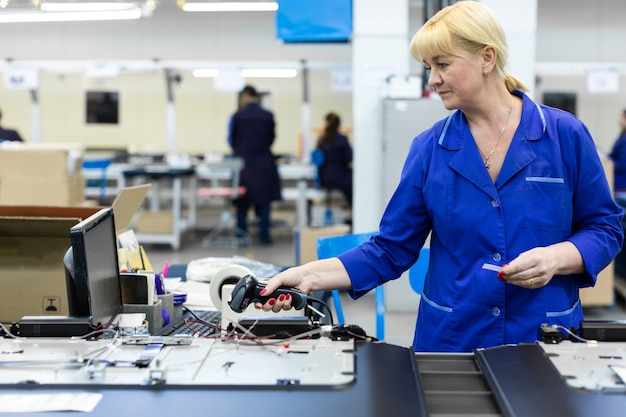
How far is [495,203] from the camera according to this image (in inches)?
72.6

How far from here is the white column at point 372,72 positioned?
5.70 meters

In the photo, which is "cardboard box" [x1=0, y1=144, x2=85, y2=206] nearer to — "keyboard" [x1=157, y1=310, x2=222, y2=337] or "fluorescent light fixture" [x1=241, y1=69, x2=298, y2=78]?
"keyboard" [x1=157, y1=310, x2=222, y2=337]

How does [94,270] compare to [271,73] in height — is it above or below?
below

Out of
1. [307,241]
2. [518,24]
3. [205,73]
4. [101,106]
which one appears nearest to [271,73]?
[205,73]

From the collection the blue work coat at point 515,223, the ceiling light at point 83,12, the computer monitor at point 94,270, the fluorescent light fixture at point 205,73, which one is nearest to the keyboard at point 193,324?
the computer monitor at point 94,270

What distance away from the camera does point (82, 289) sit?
165 centimetres

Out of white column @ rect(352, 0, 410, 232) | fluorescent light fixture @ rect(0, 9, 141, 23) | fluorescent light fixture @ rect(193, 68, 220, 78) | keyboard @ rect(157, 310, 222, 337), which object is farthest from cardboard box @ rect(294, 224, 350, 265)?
fluorescent light fixture @ rect(193, 68, 220, 78)

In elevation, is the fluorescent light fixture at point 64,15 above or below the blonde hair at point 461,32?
above

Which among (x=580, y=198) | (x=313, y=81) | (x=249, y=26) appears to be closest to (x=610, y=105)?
(x=313, y=81)

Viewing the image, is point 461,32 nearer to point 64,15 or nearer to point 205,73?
point 64,15

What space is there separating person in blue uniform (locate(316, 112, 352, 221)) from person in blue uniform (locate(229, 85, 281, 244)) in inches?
21.7

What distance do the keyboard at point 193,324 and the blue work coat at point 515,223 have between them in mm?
598

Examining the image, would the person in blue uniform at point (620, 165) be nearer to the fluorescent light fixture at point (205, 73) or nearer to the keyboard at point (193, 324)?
the keyboard at point (193, 324)

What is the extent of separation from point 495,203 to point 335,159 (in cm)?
689
